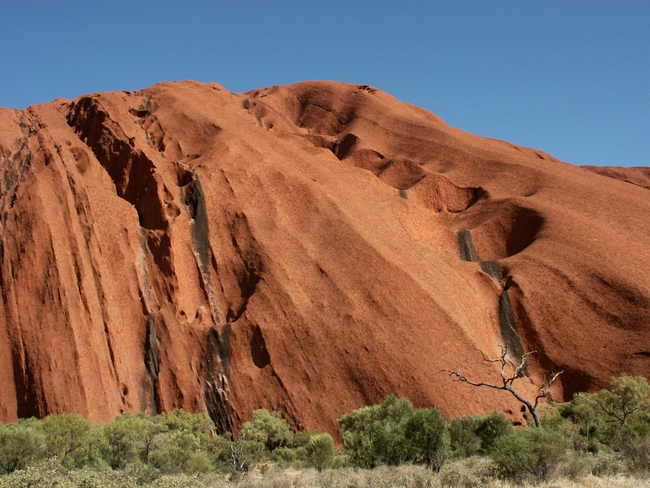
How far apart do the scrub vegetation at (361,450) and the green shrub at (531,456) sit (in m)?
0.02

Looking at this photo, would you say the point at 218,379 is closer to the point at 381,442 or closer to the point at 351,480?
the point at 381,442

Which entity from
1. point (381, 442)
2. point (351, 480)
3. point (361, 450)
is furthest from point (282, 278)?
point (351, 480)

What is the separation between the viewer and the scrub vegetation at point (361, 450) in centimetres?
1409

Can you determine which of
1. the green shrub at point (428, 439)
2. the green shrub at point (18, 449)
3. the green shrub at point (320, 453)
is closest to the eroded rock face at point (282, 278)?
the green shrub at point (320, 453)

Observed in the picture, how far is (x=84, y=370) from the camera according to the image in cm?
2517

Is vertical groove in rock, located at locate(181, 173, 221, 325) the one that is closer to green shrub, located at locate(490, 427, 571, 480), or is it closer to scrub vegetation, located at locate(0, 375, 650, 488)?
scrub vegetation, located at locate(0, 375, 650, 488)

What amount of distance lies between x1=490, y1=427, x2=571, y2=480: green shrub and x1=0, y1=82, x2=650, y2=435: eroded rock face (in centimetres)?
978

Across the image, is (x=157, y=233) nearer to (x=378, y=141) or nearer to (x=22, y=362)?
(x=22, y=362)

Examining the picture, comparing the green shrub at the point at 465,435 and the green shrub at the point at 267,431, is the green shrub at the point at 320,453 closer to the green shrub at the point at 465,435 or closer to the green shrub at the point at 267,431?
the green shrub at the point at 267,431

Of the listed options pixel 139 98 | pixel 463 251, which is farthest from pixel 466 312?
pixel 139 98

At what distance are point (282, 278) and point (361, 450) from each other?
12562 millimetres

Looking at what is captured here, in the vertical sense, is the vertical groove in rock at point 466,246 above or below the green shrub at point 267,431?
above

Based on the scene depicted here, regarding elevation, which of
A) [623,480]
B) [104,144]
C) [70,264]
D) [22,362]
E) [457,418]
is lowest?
[623,480]

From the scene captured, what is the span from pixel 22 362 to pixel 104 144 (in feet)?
62.1
